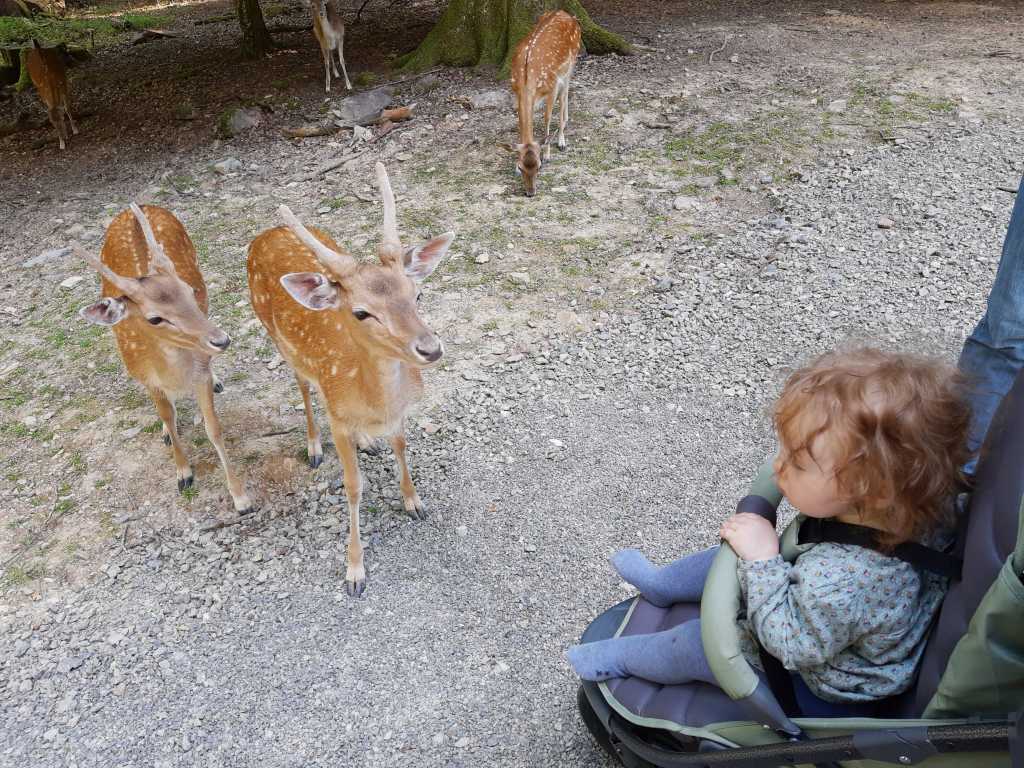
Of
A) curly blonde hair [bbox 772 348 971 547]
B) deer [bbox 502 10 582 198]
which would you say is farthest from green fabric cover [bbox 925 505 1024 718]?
deer [bbox 502 10 582 198]

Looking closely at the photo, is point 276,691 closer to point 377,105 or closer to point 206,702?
point 206,702

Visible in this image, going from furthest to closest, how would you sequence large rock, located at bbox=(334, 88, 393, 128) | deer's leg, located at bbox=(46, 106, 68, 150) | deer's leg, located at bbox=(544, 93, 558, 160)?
deer's leg, located at bbox=(46, 106, 68, 150)
large rock, located at bbox=(334, 88, 393, 128)
deer's leg, located at bbox=(544, 93, 558, 160)

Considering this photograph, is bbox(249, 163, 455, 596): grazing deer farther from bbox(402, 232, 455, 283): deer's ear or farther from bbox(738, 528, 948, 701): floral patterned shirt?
bbox(738, 528, 948, 701): floral patterned shirt

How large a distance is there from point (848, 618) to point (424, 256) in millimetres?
2032

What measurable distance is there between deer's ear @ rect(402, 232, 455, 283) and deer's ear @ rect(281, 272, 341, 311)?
29cm

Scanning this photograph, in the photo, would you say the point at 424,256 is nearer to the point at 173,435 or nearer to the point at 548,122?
the point at 173,435

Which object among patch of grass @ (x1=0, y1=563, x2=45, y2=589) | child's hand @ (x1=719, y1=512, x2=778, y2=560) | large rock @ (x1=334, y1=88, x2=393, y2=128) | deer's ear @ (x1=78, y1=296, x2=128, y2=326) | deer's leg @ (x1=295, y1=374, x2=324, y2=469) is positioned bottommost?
patch of grass @ (x1=0, y1=563, x2=45, y2=589)

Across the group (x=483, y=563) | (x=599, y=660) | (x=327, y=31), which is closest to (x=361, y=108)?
(x=327, y=31)

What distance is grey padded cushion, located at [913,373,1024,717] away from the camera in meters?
1.56

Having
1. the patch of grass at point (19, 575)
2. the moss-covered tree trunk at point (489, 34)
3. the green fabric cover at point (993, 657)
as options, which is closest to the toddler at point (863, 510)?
the green fabric cover at point (993, 657)

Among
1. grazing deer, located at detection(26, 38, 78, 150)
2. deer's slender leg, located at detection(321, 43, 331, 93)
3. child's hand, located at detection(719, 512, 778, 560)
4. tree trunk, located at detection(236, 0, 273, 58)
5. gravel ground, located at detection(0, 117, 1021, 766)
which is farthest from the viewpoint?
tree trunk, located at detection(236, 0, 273, 58)

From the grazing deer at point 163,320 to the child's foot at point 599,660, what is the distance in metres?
2.01

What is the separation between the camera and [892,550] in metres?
1.76

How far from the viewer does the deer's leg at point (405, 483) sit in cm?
345
